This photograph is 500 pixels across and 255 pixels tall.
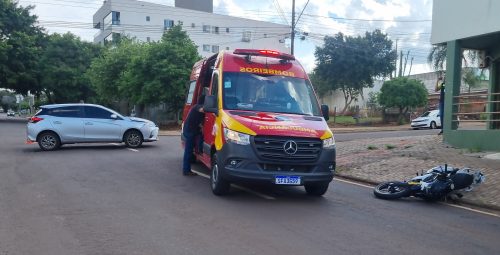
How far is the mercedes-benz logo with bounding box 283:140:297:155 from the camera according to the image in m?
7.79

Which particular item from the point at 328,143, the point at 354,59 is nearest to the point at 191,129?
the point at 328,143

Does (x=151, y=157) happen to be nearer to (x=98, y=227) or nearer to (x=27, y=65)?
(x=98, y=227)

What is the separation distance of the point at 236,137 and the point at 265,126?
526mm

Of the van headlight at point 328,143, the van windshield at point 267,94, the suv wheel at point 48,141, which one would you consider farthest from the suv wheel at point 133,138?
the van headlight at point 328,143

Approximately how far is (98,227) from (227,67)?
422 centimetres

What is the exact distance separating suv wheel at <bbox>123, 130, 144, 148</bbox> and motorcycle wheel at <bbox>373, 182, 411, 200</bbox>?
1003 centimetres

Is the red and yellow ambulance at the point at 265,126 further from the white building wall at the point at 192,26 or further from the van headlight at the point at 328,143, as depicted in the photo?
the white building wall at the point at 192,26

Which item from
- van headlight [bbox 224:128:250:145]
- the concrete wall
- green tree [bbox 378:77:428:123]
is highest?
the concrete wall

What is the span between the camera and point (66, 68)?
43812 mm

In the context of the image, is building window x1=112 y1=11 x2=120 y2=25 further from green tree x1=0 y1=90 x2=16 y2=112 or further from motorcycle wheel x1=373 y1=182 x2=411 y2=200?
green tree x1=0 y1=90 x2=16 y2=112

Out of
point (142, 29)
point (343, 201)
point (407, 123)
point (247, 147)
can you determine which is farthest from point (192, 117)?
point (142, 29)

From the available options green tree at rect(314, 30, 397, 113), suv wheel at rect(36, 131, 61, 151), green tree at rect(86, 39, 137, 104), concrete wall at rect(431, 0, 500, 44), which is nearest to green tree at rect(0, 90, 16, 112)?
green tree at rect(86, 39, 137, 104)

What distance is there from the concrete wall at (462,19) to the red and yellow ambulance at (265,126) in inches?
313

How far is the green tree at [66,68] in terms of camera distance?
4403cm
